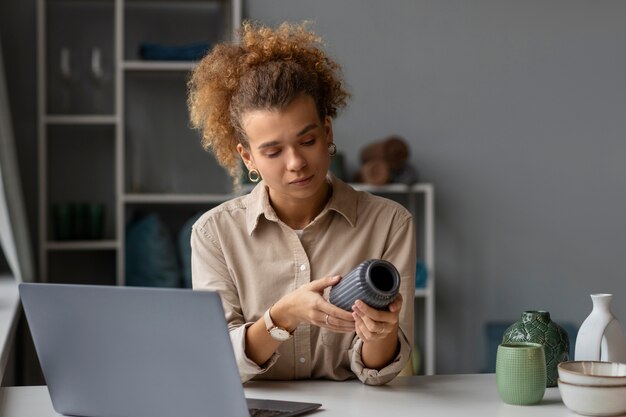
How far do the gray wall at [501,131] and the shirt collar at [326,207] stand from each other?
2438mm

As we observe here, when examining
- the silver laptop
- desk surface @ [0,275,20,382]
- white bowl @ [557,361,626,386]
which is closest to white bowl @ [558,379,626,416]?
white bowl @ [557,361,626,386]

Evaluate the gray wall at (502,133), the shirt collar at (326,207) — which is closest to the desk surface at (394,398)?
the shirt collar at (326,207)

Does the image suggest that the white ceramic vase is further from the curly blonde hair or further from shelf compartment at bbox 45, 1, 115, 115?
shelf compartment at bbox 45, 1, 115, 115

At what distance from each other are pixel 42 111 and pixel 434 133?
169 centimetres

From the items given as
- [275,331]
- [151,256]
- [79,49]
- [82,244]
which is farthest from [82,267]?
[275,331]

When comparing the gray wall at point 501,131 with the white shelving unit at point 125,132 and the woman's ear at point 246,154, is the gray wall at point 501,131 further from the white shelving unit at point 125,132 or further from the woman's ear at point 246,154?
the woman's ear at point 246,154

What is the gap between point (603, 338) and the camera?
163 centimetres

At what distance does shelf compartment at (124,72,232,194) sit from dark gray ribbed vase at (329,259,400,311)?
2.78 metres

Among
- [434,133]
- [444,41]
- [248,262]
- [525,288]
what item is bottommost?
[525,288]

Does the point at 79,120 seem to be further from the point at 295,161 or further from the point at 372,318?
the point at 372,318

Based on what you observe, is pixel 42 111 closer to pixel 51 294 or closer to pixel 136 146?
pixel 136 146

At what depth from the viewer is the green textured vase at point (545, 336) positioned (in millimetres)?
1663

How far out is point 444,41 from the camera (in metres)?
4.37

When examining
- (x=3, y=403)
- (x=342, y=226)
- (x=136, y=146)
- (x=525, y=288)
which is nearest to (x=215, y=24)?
(x=136, y=146)
